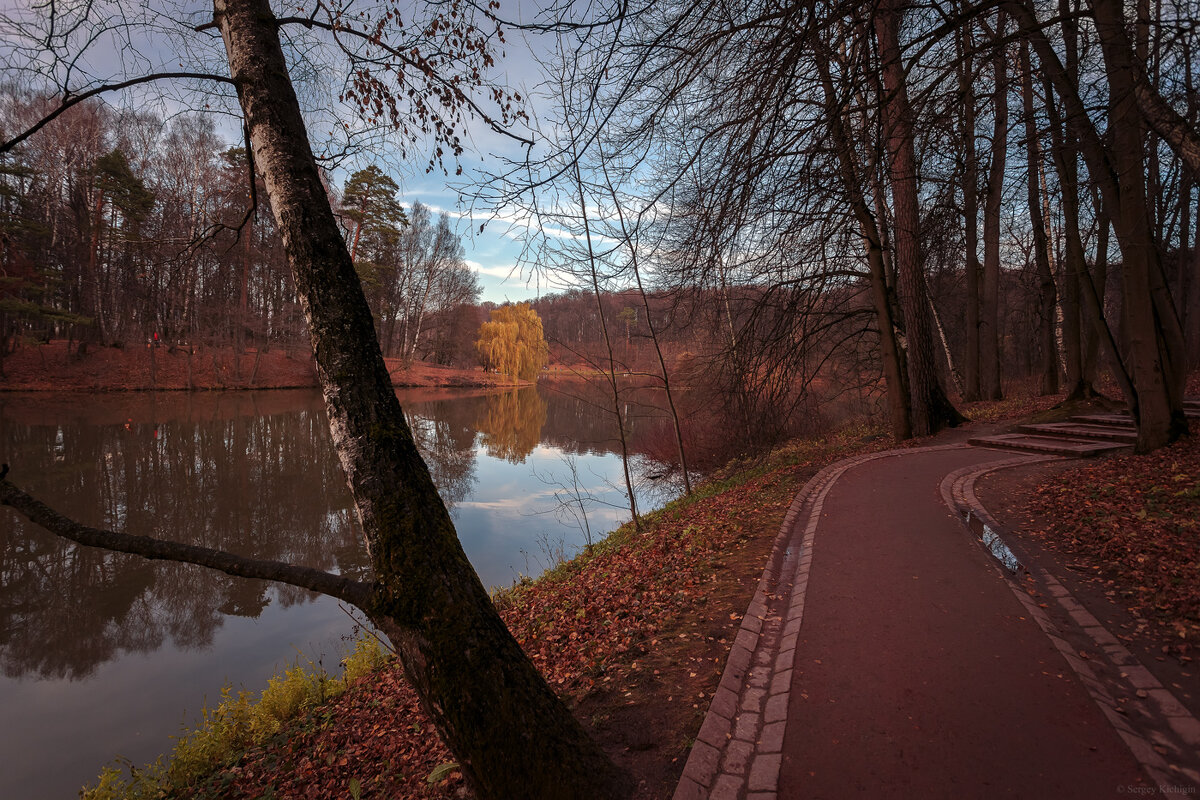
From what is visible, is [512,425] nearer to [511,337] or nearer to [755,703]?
[511,337]

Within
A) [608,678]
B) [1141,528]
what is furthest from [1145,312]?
[608,678]

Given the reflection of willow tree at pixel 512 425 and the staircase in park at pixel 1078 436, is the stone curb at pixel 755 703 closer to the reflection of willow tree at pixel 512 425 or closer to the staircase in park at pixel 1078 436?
the staircase in park at pixel 1078 436

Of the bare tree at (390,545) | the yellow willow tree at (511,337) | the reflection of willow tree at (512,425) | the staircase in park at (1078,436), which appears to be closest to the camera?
the bare tree at (390,545)

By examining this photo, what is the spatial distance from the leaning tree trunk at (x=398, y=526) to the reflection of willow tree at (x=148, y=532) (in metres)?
6.91

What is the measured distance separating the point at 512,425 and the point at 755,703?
24687mm

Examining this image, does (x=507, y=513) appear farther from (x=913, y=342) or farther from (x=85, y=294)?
(x=85, y=294)

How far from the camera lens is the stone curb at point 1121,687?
238 cm

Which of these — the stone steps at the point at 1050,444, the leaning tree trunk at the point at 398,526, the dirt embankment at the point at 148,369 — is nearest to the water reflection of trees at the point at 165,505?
the dirt embankment at the point at 148,369

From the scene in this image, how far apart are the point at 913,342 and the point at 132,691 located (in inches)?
526

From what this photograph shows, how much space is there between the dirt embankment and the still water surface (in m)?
8.02

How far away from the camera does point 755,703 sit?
311cm

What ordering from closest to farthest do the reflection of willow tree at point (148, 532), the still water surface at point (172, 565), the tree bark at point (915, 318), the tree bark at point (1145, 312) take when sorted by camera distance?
1. the still water surface at point (172, 565)
2. the tree bark at point (1145, 312)
3. the reflection of willow tree at point (148, 532)
4. the tree bark at point (915, 318)

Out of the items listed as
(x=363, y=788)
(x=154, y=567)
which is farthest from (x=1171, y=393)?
(x=154, y=567)

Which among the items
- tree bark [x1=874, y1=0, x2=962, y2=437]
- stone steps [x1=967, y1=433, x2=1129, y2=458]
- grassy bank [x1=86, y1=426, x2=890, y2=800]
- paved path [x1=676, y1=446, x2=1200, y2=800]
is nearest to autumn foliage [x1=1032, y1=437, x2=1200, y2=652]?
paved path [x1=676, y1=446, x2=1200, y2=800]
